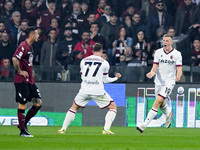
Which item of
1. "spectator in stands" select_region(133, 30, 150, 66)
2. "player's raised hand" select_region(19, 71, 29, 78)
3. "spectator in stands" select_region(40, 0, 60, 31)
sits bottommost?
"player's raised hand" select_region(19, 71, 29, 78)

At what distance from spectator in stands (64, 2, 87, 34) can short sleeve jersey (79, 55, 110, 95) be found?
7.24 m

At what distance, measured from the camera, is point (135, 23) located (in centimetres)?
1867

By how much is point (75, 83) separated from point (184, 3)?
16.3 ft

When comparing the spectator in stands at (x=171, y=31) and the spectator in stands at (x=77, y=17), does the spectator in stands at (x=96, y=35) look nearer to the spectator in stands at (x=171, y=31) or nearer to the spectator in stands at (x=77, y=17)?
the spectator in stands at (x=77, y=17)

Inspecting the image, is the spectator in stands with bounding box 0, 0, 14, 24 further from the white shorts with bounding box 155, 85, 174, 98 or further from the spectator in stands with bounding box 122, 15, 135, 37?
the white shorts with bounding box 155, 85, 174, 98

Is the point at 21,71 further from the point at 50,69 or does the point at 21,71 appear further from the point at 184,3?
the point at 184,3

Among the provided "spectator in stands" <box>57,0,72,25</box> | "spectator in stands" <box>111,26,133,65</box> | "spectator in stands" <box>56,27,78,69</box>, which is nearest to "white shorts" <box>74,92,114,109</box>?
"spectator in stands" <box>56,27,78,69</box>

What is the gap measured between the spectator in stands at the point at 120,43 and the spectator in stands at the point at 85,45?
69 cm

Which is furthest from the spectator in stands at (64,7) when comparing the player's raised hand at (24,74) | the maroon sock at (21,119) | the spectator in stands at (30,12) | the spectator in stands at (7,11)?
the maroon sock at (21,119)

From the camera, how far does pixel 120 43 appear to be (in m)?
18.0

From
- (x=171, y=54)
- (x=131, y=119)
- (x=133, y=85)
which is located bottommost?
(x=131, y=119)

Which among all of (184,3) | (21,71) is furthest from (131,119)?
(21,71)

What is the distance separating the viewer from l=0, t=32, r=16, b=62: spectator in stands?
1795 centimetres

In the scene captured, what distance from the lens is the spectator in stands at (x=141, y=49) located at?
1753cm
